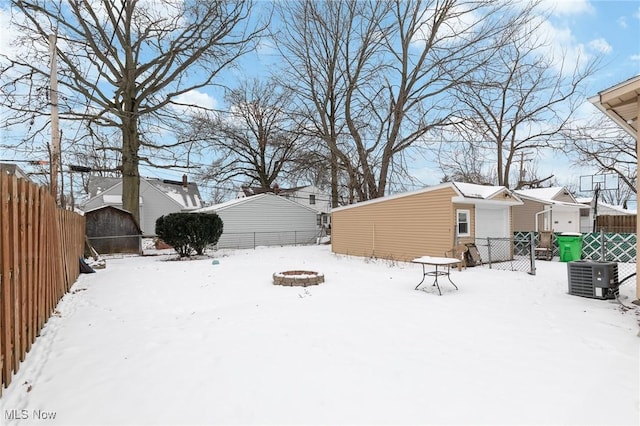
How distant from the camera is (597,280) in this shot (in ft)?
20.2

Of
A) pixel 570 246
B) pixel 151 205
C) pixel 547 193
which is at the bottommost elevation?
pixel 570 246

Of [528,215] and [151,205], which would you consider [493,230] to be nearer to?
[528,215]

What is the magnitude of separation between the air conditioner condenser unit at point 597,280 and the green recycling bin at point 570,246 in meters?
6.55

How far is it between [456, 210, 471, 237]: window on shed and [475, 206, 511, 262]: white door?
40 centimetres

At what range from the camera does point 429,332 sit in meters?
4.39

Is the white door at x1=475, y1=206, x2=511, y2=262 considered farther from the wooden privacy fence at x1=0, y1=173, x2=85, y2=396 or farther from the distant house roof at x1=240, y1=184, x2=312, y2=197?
the distant house roof at x1=240, y1=184, x2=312, y2=197

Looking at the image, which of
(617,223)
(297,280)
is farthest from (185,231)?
(617,223)

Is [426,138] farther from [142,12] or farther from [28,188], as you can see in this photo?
[28,188]

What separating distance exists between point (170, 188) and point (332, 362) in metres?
34.6

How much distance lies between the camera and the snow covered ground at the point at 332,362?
2.56 metres

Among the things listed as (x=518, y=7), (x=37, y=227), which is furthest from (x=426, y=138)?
(x=37, y=227)

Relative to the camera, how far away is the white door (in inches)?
462

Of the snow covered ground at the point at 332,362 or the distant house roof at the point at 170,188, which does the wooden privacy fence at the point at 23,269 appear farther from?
the distant house roof at the point at 170,188

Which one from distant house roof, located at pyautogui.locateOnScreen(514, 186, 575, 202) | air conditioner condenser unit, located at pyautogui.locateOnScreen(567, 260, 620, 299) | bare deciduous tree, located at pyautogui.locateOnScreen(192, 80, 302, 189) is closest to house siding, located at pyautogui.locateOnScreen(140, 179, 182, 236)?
bare deciduous tree, located at pyautogui.locateOnScreen(192, 80, 302, 189)
